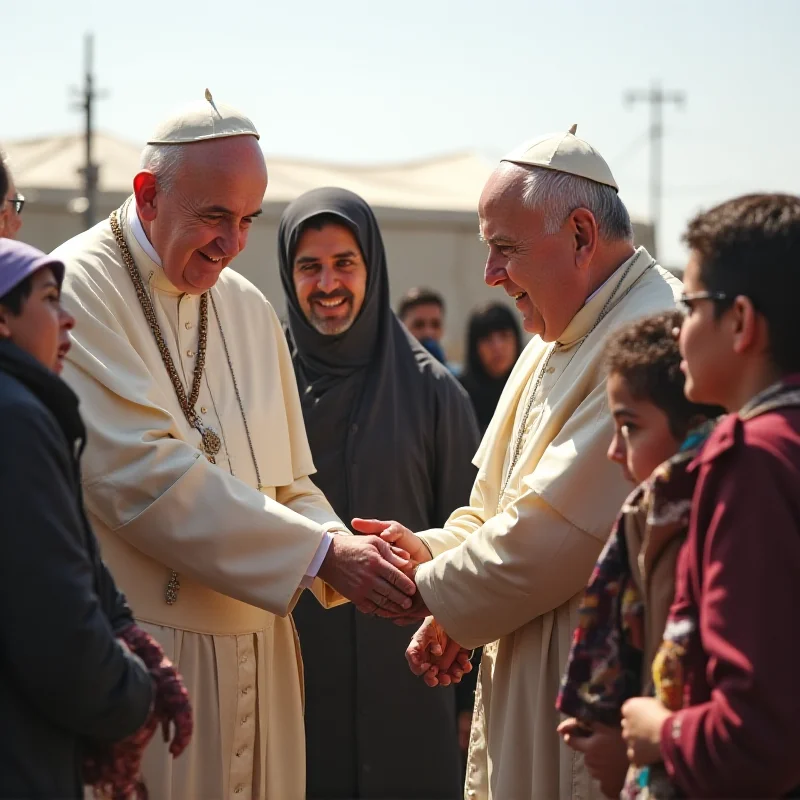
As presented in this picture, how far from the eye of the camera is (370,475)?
5242mm

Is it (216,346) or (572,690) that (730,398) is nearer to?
(572,690)

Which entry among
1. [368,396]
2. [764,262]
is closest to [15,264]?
[764,262]

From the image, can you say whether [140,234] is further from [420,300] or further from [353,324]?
[420,300]

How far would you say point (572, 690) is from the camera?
251 centimetres

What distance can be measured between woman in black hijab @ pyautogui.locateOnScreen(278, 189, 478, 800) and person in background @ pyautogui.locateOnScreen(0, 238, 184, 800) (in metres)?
2.68

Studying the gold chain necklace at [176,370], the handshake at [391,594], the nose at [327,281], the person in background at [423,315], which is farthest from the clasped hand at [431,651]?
the person in background at [423,315]

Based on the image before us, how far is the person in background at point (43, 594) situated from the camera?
7.43ft

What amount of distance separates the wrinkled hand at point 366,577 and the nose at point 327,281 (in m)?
1.61

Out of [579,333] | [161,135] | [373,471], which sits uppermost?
[161,135]

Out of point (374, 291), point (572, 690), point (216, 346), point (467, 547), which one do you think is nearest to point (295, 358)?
point (374, 291)

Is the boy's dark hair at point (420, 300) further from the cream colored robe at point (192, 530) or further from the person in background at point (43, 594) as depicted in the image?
the person in background at point (43, 594)

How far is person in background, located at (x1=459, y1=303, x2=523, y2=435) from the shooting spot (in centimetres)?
862

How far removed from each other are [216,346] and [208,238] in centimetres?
44

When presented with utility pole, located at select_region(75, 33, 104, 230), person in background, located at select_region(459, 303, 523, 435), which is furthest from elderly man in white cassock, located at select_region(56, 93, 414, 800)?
utility pole, located at select_region(75, 33, 104, 230)
